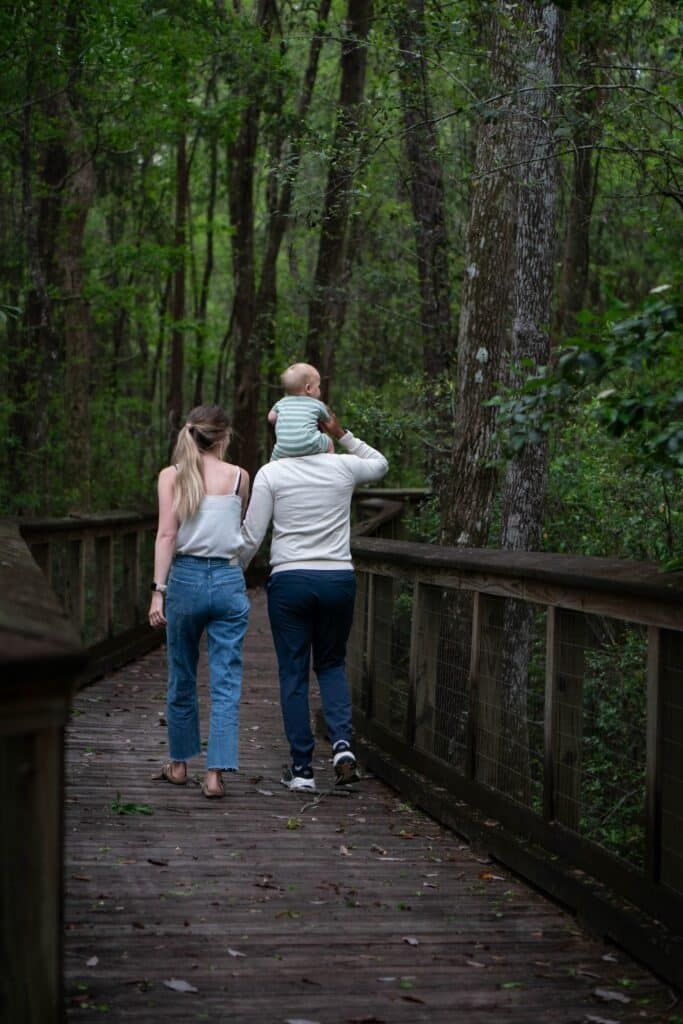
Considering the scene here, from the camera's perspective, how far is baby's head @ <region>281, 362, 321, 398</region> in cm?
789

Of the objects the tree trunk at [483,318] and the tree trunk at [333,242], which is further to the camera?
the tree trunk at [333,242]

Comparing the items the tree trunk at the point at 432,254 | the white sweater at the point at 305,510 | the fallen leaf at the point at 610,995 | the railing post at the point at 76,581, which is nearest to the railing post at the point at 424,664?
the white sweater at the point at 305,510

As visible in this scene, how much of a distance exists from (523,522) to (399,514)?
3805 mm

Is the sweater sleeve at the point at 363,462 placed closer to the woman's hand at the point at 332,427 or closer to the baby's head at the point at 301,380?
the woman's hand at the point at 332,427

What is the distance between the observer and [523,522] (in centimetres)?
1109

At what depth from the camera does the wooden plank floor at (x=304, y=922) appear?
4.43 metres

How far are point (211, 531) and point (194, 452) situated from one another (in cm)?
44

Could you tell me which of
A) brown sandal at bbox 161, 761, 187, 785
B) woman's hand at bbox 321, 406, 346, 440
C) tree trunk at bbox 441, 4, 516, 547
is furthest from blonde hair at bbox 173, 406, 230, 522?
tree trunk at bbox 441, 4, 516, 547

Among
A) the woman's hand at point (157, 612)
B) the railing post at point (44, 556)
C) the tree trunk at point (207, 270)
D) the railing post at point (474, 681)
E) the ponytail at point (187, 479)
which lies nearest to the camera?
the railing post at point (474, 681)

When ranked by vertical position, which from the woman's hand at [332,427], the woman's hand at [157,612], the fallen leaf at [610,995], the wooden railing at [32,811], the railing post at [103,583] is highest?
the woman's hand at [332,427]

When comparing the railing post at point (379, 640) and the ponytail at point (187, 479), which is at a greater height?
the ponytail at point (187, 479)

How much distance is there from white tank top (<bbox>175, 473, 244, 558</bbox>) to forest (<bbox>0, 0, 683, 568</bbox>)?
5.02ft

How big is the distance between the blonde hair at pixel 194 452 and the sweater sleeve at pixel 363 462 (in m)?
0.72

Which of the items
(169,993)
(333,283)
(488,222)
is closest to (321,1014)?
(169,993)
